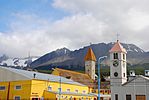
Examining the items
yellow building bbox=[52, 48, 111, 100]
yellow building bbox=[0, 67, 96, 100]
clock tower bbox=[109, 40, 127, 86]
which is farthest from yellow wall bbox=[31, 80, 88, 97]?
yellow building bbox=[52, 48, 111, 100]

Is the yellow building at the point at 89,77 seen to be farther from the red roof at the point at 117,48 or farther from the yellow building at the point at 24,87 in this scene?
the red roof at the point at 117,48

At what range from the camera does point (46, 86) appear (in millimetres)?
60125

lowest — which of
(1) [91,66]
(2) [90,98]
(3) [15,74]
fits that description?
(2) [90,98]

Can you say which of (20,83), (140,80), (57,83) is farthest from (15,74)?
(140,80)

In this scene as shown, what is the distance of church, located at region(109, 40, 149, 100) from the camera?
54.1m

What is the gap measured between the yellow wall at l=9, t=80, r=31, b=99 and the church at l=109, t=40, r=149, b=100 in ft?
55.4

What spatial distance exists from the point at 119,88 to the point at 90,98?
1919 centimetres

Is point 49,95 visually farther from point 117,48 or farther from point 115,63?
point 117,48

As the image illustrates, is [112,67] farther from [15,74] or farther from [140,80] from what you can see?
[15,74]

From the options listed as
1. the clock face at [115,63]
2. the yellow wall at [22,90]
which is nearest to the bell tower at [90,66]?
the clock face at [115,63]

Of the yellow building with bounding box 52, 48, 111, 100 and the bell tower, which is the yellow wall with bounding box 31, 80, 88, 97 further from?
the bell tower

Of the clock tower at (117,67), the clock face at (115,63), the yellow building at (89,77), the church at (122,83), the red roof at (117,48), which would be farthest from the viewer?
the yellow building at (89,77)

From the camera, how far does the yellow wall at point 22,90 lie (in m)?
55.0

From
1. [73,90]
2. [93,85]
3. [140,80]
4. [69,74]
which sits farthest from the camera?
[93,85]
